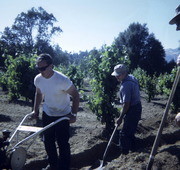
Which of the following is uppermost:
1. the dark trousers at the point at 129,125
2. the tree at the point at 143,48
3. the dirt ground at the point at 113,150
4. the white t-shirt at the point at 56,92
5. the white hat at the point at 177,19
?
the tree at the point at 143,48

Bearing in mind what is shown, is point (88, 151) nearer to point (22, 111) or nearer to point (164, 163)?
point (164, 163)

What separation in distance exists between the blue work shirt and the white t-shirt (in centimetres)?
136

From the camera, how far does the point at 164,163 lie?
409 cm

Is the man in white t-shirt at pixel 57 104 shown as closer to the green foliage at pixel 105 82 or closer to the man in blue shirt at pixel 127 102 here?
the man in blue shirt at pixel 127 102

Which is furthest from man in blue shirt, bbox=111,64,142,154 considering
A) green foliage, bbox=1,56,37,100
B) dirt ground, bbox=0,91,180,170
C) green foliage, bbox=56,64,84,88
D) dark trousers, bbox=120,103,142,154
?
green foliage, bbox=56,64,84,88

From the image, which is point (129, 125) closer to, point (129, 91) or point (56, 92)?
point (129, 91)

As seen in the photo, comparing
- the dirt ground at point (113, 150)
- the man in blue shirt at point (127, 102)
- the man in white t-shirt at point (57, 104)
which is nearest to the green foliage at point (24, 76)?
the dirt ground at point (113, 150)

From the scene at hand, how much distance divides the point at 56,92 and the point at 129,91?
1.69m

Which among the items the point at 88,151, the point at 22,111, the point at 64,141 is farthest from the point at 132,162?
the point at 22,111

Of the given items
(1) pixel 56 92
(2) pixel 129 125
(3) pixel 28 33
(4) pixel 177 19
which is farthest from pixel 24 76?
(3) pixel 28 33

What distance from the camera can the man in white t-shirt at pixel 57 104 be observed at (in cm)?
406

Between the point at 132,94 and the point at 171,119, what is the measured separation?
4.45m

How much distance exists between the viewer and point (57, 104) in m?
4.21

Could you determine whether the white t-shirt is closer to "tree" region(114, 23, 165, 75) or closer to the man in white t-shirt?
the man in white t-shirt
